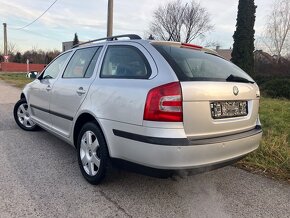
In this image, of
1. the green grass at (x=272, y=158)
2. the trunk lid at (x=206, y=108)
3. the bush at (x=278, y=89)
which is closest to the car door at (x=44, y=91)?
the trunk lid at (x=206, y=108)

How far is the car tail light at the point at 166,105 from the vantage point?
2.47 m

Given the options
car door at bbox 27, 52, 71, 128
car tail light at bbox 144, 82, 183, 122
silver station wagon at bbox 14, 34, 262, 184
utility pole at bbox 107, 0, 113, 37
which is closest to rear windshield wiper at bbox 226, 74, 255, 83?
silver station wagon at bbox 14, 34, 262, 184

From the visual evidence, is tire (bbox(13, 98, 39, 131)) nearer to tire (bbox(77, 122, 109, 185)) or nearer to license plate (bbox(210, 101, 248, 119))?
tire (bbox(77, 122, 109, 185))

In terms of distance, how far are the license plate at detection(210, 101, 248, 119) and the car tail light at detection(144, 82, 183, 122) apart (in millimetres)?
362

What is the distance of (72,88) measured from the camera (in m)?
3.64

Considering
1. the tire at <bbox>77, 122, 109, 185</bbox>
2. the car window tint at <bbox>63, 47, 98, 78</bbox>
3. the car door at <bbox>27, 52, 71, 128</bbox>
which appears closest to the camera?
the tire at <bbox>77, 122, 109, 185</bbox>

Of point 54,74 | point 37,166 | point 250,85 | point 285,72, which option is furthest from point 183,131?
point 285,72

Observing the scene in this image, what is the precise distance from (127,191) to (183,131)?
3.40 ft

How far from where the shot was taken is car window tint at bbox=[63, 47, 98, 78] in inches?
145

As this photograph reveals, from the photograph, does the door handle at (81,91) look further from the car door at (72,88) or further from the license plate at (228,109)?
the license plate at (228,109)

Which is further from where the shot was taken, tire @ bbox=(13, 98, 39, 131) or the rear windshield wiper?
tire @ bbox=(13, 98, 39, 131)

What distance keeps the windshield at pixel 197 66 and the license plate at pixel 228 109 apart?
0.25 meters

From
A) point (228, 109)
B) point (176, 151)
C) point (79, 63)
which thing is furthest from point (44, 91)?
point (228, 109)

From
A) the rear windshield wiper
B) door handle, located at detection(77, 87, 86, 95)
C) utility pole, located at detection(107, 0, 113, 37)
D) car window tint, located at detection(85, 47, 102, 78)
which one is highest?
utility pole, located at detection(107, 0, 113, 37)
